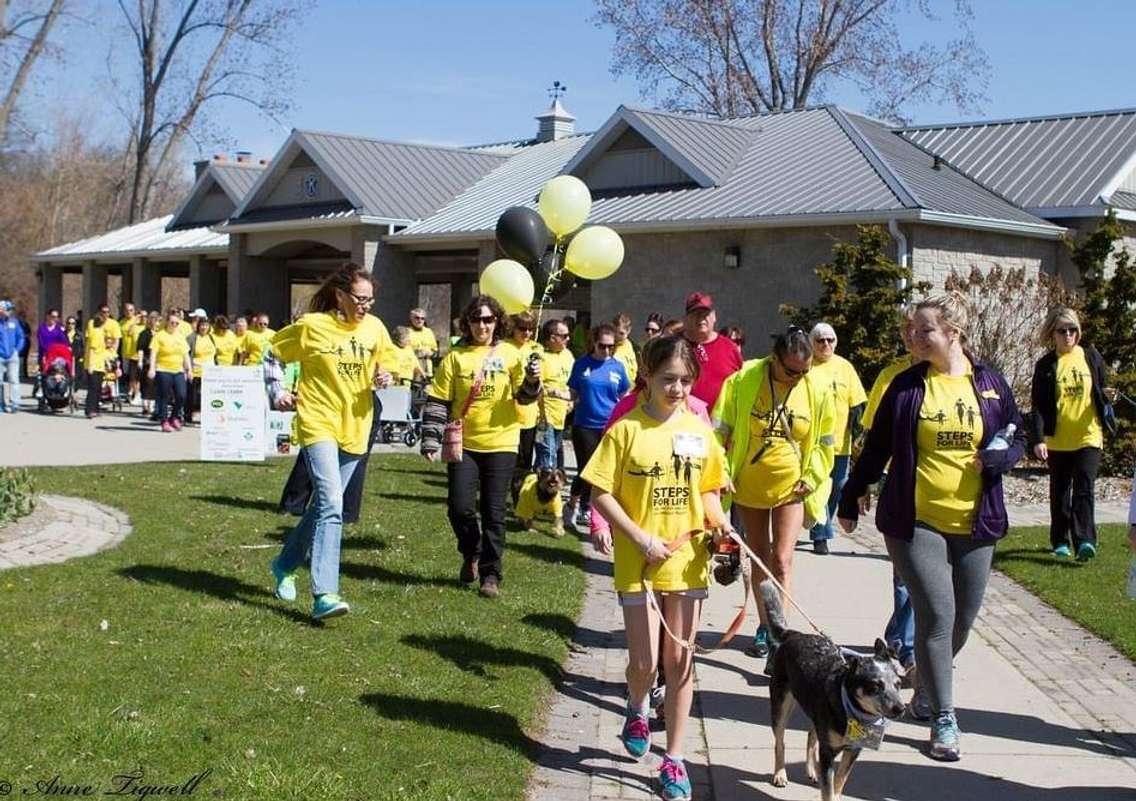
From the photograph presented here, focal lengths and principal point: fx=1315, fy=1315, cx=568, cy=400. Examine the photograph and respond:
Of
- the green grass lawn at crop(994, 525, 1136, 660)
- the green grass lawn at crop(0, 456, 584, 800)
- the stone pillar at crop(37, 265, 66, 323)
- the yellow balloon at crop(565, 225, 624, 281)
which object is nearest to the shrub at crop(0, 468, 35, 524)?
the green grass lawn at crop(0, 456, 584, 800)

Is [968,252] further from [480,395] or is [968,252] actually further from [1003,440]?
[1003,440]

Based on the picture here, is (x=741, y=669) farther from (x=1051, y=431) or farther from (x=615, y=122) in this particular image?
(x=615, y=122)

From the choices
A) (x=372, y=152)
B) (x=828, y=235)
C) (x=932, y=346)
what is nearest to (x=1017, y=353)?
(x=828, y=235)

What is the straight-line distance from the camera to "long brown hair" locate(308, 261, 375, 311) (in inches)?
298

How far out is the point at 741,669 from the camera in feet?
23.9

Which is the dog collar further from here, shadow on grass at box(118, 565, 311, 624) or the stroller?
the stroller

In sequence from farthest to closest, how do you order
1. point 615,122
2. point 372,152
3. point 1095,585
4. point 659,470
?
point 372,152, point 615,122, point 1095,585, point 659,470

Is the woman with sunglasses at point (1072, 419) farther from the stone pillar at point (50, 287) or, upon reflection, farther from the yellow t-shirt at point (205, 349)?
the stone pillar at point (50, 287)

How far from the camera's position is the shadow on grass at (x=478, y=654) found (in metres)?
6.85

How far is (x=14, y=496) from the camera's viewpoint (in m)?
9.94

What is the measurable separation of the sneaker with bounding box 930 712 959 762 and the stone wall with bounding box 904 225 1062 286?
13.3 m

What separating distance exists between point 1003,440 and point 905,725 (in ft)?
5.00

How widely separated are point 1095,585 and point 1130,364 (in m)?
7.91

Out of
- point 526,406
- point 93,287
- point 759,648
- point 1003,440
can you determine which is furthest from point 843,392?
point 93,287
